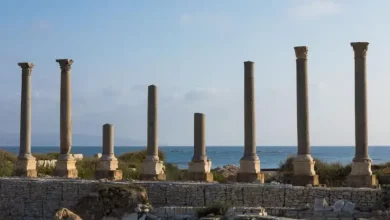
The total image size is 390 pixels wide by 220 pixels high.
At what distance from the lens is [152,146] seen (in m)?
27.4

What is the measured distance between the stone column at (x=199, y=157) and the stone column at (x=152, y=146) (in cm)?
146

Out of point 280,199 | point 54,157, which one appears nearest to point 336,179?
point 280,199

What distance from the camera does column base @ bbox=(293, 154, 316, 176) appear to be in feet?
77.6

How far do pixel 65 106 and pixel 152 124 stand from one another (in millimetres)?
4040

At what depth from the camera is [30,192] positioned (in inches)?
997

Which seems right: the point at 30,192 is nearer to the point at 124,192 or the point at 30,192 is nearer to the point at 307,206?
the point at 124,192

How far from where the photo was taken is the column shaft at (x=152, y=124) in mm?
27328

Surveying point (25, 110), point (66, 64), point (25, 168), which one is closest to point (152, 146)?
point (66, 64)

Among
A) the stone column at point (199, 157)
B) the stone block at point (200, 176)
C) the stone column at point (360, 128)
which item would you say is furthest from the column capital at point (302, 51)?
the stone block at point (200, 176)

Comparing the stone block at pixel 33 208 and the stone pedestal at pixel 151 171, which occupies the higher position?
the stone pedestal at pixel 151 171

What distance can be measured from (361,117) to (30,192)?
→ 11.5m

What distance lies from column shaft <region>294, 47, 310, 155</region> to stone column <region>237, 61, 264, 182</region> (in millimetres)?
1815

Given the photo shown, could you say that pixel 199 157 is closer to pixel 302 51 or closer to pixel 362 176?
pixel 302 51

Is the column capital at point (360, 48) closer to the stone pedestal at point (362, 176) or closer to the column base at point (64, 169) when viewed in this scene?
the stone pedestal at point (362, 176)
